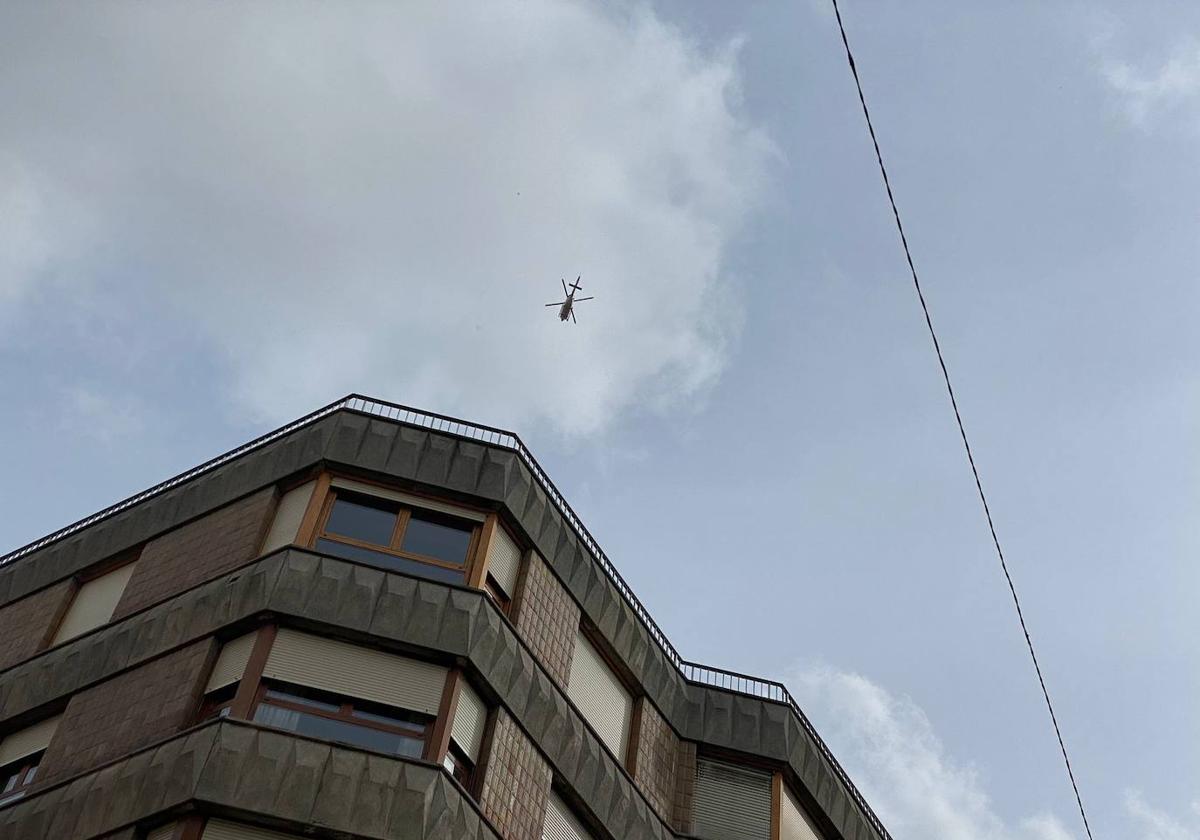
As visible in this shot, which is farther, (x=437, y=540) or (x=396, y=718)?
(x=437, y=540)

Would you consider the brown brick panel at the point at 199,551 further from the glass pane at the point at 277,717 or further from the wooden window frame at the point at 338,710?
the glass pane at the point at 277,717

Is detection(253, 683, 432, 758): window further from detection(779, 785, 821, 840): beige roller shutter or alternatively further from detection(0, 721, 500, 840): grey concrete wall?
detection(779, 785, 821, 840): beige roller shutter

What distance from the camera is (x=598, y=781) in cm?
2506

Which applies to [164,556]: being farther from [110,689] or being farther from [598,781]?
[598,781]

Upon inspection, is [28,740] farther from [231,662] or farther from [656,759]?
[656,759]

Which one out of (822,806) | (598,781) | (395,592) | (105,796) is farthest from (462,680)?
(822,806)

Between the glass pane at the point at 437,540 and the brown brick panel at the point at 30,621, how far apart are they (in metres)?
7.03

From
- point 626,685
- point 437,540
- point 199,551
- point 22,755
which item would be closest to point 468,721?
point 437,540

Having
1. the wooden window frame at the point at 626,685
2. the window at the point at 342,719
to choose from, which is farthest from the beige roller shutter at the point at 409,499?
the window at the point at 342,719

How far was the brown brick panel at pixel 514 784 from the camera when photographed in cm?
2233

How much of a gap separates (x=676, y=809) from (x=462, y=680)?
6.26 metres

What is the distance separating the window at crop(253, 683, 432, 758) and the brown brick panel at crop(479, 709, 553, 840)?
125 cm

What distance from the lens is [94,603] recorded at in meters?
27.1

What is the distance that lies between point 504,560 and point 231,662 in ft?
16.3
